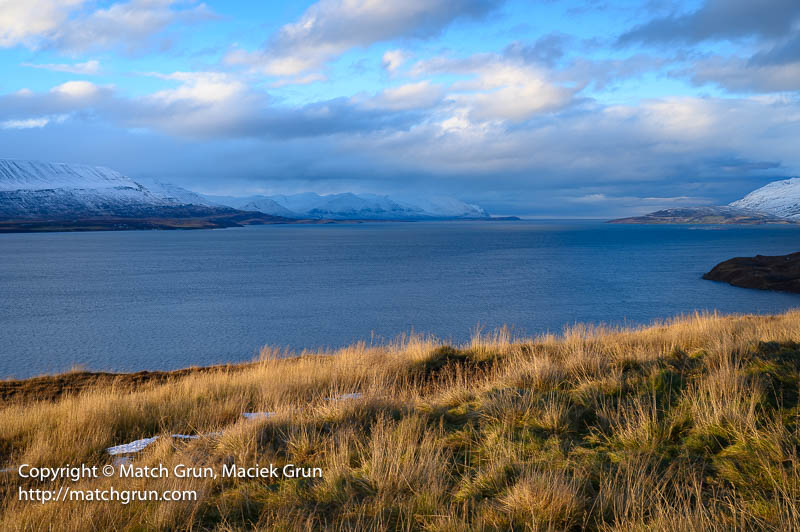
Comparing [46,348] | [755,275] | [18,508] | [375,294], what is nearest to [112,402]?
[18,508]

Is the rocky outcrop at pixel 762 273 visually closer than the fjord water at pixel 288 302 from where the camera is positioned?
No

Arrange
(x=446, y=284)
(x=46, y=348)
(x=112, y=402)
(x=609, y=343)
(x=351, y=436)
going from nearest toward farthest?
(x=351, y=436) → (x=112, y=402) → (x=609, y=343) → (x=46, y=348) → (x=446, y=284)

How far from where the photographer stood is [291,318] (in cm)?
3178

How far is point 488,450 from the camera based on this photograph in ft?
17.2

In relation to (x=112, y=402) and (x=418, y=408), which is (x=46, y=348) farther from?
(x=418, y=408)

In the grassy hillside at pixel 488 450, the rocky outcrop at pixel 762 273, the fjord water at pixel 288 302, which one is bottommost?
the fjord water at pixel 288 302

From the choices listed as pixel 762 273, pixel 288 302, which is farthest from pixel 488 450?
pixel 762 273

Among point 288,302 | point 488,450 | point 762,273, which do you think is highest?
point 488,450

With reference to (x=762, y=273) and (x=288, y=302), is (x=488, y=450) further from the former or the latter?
(x=762, y=273)

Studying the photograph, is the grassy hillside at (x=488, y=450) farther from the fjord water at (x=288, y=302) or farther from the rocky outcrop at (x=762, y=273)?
the rocky outcrop at (x=762, y=273)

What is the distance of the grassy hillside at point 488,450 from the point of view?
13.4 feet

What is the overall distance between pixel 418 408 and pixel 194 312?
29662 mm

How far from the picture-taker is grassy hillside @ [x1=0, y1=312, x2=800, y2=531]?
407 centimetres

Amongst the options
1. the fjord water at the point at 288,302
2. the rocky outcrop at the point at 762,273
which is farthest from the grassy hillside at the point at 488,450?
the rocky outcrop at the point at 762,273
